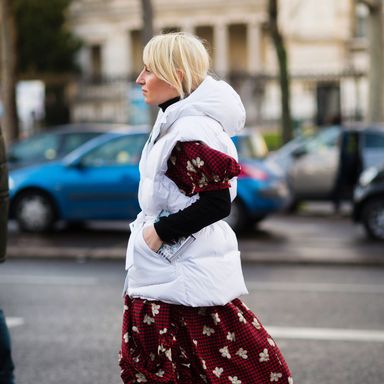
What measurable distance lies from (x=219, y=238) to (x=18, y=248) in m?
8.58

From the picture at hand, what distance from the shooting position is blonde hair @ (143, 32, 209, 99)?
352 centimetres

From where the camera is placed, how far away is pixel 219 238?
3.64 meters

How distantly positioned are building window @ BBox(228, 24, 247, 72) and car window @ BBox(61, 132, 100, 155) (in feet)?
163

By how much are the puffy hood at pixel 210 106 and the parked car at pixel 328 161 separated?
12825 millimetres

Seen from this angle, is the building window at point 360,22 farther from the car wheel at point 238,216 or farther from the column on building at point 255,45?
the car wheel at point 238,216

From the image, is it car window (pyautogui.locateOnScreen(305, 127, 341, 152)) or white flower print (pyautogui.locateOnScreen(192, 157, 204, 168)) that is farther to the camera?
car window (pyautogui.locateOnScreen(305, 127, 341, 152))

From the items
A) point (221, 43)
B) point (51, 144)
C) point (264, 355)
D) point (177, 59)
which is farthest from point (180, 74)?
point (221, 43)

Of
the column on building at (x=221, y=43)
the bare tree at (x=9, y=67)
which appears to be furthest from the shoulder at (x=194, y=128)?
the column on building at (x=221, y=43)

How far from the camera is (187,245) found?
11.8 feet

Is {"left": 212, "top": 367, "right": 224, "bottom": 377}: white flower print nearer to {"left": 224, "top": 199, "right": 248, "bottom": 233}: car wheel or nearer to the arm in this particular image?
the arm

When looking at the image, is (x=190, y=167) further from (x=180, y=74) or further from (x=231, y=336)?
(x=231, y=336)

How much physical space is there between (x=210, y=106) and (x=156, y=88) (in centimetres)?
22

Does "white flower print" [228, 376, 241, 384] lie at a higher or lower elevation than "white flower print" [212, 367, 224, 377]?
lower

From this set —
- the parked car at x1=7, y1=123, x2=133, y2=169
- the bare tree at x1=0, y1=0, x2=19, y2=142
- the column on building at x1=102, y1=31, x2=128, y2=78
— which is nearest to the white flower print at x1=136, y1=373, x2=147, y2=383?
the parked car at x1=7, y1=123, x2=133, y2=169
